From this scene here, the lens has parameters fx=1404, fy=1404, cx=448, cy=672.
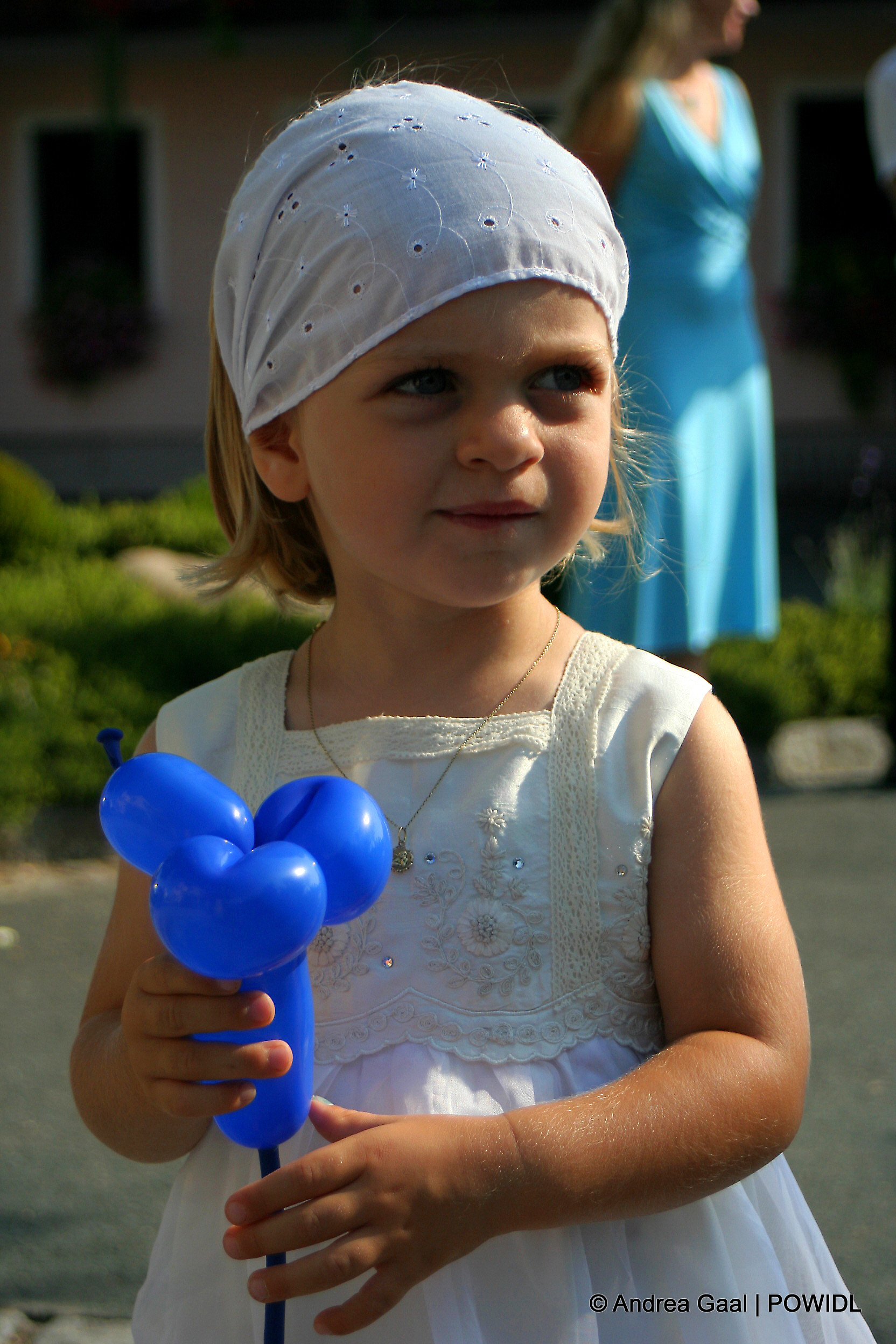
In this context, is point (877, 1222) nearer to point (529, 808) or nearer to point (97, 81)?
point (529, 808)

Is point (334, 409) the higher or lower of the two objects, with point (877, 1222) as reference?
higher

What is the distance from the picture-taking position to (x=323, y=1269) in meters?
1.09

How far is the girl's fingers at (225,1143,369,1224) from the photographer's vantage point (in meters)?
1.10

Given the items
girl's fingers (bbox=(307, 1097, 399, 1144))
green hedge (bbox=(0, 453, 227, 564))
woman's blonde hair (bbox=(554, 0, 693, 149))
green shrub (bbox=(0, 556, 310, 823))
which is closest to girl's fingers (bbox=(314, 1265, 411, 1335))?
girl's fingers (bbox=(307, 1097, 399, 1144))

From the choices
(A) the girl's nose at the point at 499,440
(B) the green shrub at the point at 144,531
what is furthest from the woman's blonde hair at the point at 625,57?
(B) the green shrub at the point at 144,531

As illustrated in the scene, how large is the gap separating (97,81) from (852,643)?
11.9 meters

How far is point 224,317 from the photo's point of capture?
161cm

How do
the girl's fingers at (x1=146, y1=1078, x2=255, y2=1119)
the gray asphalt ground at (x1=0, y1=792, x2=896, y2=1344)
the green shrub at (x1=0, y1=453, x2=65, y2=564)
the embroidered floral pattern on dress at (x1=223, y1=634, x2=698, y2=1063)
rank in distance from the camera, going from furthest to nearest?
the green shrub at (x1=0, y1=453, x2=65, y2=564), the gray asphalt ground at (x1=0, y1=792, x2=896, y2=1344), the embroidered floral pattern on dress at (x1=223, y1=634, x2=698, y2=1063), the girl's fingers at (x1=146, y1=1078, x2=255, y2=1119)

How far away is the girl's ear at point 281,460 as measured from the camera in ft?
5.11

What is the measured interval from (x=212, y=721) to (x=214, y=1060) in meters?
0.59

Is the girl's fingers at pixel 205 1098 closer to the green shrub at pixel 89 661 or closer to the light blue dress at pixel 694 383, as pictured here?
the light blue dress at pixel 694 383

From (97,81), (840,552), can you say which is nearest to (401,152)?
(840,552)

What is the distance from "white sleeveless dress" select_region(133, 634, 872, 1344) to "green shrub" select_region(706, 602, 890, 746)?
4.09 metres

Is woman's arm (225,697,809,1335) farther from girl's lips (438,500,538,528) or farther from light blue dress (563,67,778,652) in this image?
light blue dress (563,67,778,652)
